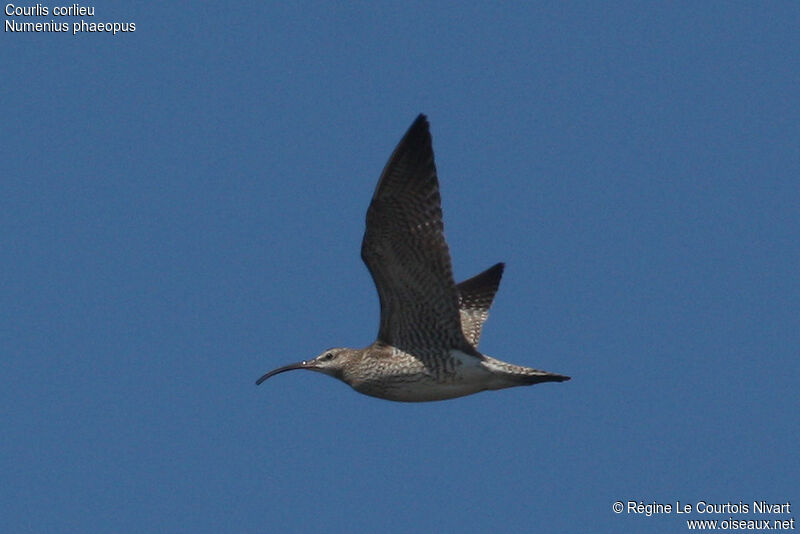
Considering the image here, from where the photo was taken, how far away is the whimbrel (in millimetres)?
14008

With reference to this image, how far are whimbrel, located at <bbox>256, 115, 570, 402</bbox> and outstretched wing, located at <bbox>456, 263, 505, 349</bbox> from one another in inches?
82.7

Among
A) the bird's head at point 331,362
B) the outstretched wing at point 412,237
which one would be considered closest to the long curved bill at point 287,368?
the bird's head at point 331,362

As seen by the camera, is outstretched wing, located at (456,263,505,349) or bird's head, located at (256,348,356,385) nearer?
bird's head, located at (256,348,356,385)

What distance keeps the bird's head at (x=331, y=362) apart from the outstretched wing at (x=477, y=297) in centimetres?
202

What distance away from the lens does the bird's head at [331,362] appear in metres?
15.3

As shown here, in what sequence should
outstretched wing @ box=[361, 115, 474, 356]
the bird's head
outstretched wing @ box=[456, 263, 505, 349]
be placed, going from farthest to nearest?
1. outstretched wing @ box=[456, 263, 505, 349]
2. the bird's head
3. outstretched wing @ box=[361, 115, 474, 356]

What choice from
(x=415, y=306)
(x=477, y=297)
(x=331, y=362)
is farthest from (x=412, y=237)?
(x=477, y=297)

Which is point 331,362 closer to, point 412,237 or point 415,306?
point 415,306

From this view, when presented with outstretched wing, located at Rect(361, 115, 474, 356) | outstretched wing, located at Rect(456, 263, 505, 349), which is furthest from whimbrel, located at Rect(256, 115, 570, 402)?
outstretched wing, located at Rect(456, 263, 505, 349)

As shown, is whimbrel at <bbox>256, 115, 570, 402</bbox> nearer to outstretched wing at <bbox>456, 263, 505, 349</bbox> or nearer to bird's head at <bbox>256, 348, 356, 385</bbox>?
bird's head at <bbox>256, 348, 356, 385</bbox>

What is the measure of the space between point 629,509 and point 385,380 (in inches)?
126

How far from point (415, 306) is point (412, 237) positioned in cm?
85

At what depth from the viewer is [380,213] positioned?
46.1ft

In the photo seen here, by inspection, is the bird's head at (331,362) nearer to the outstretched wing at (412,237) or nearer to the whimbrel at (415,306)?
the whimbrel at (415,306)
